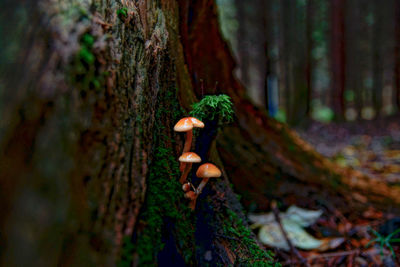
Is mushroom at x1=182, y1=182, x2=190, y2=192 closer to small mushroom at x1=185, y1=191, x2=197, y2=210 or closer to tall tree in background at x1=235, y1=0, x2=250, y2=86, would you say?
small mushroom at x1=185, y1=191, x2=197, y2=210

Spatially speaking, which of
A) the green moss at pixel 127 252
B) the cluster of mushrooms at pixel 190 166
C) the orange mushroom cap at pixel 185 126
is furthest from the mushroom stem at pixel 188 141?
the green moss at pixel 127 252

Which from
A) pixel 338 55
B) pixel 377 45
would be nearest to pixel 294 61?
pixel 338 55

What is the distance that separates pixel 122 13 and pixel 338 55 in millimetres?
10655

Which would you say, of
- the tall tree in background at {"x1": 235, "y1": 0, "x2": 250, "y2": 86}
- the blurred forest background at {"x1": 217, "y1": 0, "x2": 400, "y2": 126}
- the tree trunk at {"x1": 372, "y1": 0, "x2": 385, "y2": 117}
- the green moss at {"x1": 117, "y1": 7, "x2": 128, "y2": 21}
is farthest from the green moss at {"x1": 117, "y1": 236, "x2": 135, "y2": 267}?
the tree trunk at {"x1": 372, "y1": 0, "x2": 385, "y2": 117}

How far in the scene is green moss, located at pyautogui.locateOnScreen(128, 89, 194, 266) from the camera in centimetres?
107

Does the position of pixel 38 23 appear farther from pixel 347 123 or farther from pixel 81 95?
pixel 347 123

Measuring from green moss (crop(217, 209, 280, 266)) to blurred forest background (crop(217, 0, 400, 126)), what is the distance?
850cm

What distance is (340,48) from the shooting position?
9781 mm

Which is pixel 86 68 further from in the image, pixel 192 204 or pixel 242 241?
pixel 242 241

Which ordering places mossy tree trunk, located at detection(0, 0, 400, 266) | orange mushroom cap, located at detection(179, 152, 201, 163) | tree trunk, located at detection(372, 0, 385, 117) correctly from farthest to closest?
1. tree trunk, located at detection(372, 0, 385, 117)
2. orange mushroom cap, located at detection(179, 152, 201, 163)
3. mossy tree trunk, located at detection(0, 0, 400, 266)

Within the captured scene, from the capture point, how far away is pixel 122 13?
1.27 meters

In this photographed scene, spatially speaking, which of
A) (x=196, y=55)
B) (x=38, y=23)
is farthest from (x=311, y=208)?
(x=38, y=23)

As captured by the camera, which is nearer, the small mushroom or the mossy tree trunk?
the mossy tree trunk

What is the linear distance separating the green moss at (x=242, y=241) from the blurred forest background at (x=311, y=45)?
27.9 ft
